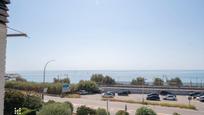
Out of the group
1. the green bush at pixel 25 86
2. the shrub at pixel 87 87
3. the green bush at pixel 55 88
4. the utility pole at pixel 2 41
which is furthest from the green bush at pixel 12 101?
the shrub at pixel 87 87

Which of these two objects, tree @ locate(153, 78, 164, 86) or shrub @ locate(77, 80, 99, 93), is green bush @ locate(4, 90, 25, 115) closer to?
shrub @ locate(77, 80, 99, 93)

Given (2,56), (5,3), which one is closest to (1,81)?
(2,56)

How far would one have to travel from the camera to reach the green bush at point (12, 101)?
25953 millimetres

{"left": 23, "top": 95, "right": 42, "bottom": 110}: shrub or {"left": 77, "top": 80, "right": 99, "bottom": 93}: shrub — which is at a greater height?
{"left": 23, "top": 95, "right": 42, "bottom": 110}: shrub

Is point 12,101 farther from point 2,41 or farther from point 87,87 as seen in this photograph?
point 87,87

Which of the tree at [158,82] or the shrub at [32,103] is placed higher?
the shrub at [32,103]

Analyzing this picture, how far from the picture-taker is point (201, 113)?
38.6 meters

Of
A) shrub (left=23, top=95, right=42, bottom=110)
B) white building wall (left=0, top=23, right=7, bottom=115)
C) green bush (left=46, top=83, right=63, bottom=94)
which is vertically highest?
white building wall (left=0, top=23, right=7, bottom=115)

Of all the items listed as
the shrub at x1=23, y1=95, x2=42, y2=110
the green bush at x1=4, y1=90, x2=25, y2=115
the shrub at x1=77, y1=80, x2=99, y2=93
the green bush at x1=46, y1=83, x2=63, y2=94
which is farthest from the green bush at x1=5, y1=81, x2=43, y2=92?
the green bush at x1=4, y1=90, x2=25, y2=115

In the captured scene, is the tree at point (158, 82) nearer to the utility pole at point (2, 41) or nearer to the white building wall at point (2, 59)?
the utility pole at point (2, 41)

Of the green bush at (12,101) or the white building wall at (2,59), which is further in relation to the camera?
the green bush at (12,101)

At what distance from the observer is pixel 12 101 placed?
26188 mm

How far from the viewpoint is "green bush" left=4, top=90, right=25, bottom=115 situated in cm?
2595

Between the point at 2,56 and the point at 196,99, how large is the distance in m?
57.0
